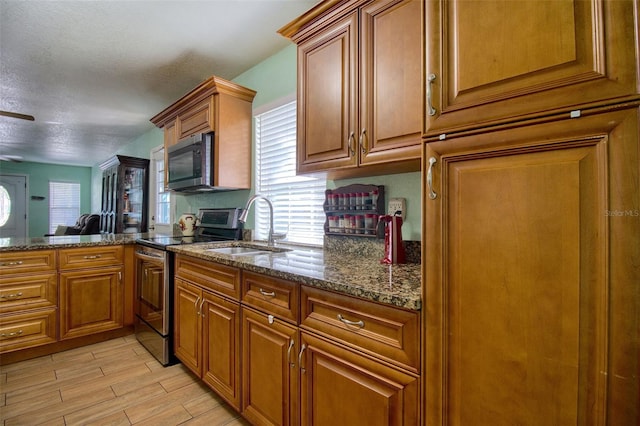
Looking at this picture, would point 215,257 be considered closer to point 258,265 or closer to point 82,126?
point 258,265

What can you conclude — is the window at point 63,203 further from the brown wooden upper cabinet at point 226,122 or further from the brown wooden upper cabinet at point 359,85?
the brown wooden upper cabinet at point 359,85

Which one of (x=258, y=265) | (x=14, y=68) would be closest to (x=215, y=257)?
(x=258, y=265)

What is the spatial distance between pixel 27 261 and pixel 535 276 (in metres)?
3.28

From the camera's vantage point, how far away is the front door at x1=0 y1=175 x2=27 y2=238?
772 cm

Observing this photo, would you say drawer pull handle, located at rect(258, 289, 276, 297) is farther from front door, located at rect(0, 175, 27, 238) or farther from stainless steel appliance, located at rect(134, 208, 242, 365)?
front door, located at rect(0, 175, 27, 238)

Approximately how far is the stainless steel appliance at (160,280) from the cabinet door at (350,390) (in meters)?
1.48

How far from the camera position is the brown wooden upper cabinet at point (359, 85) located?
49.7 inches

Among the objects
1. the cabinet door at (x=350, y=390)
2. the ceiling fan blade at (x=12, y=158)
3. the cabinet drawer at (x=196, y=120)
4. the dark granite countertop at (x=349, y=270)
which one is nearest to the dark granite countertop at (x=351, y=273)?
the dark granite countertop at (x=349, y=270)

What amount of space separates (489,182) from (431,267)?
0.91 ft

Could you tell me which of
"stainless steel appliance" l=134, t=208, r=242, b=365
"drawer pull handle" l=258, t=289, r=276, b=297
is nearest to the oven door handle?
"stainless steel appliance" l=134, t=208, r=242, b=365

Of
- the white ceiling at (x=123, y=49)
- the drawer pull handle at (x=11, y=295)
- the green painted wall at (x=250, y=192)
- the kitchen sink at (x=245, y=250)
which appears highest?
the white ceiling at (x=123, y=49)

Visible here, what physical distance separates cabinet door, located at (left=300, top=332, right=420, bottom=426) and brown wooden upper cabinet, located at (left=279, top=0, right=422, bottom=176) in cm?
81

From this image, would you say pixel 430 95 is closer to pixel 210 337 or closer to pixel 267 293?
pixel 267 293

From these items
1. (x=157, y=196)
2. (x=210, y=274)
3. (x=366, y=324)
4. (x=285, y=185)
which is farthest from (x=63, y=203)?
(x=366, y=324)
